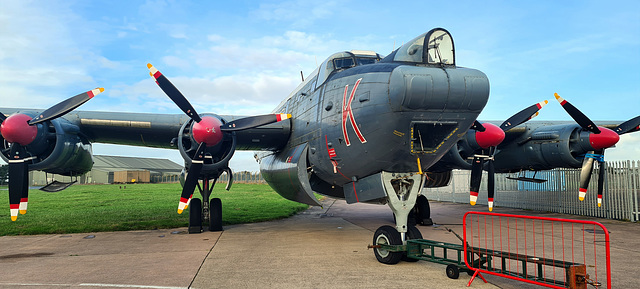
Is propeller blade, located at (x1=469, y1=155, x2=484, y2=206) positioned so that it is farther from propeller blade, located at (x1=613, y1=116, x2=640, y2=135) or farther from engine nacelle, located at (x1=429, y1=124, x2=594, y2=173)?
propeller blade, located at (x1=613, y1=116, x2=640, y2=135)

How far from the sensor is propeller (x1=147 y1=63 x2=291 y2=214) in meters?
10.5

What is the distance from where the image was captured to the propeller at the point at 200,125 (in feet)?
34.4

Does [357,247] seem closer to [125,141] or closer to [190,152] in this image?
[190,152]

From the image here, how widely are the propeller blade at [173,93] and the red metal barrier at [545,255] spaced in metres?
7.26

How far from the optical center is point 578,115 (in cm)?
1298

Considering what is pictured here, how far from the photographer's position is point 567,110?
512 inches

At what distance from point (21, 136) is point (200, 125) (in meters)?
4.34

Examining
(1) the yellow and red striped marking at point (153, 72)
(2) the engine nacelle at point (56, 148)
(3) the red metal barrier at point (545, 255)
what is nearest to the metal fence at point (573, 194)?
(3) the red metal barrier at point (545, 255)

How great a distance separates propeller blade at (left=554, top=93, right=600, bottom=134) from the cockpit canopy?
281 inches

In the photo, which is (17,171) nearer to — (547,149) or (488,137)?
(488,137)

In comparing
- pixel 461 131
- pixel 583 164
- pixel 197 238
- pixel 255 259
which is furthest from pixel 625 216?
pixel 197 238

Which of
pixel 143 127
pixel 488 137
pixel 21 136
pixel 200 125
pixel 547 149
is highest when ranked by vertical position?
pixel 143 127

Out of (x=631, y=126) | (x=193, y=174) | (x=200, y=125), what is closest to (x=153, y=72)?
(x=200, y=125)

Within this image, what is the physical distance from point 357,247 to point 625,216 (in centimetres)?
1154
